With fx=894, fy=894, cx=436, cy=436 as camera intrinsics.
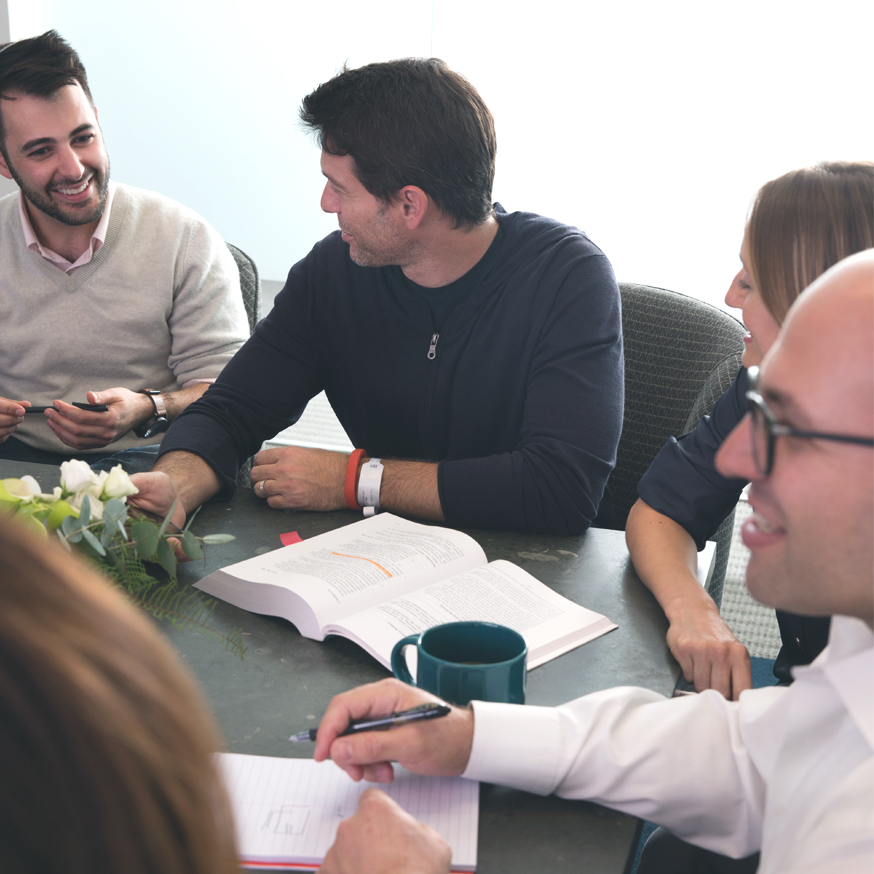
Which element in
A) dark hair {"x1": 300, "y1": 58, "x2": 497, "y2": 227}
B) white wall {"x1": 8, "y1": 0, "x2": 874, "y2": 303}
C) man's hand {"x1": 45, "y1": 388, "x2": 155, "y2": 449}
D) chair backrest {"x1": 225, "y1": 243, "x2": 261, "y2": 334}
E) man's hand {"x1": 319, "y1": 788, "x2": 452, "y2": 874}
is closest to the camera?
man's hand {"x1": 319, "y1": 788, "x2": 452, "y2": 874}

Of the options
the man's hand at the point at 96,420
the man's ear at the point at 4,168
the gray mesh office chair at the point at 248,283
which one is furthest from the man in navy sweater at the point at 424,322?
the man's ear at the point at 4,168

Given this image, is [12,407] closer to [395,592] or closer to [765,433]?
[395,592]

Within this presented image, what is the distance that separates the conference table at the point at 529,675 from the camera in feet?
2.44

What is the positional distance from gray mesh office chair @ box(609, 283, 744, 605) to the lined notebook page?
1.01 meters

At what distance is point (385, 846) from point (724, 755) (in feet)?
1.18

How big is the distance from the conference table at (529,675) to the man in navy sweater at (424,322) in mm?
156

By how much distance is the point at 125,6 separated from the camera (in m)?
3.26

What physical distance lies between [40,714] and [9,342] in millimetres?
2031

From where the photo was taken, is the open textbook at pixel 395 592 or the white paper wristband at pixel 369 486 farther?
the white paper wristband at pixel 369 486

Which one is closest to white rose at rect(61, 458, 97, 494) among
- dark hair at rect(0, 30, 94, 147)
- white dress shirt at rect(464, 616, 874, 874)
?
white dress shirt at rect(464, 616, 874, 874)

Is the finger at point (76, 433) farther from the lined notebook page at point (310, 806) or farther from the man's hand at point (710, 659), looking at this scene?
the man's hand at point (710, 659)

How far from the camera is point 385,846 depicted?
0.68 meters

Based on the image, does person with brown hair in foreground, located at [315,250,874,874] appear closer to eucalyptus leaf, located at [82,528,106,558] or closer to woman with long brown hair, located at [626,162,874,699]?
woman with long brown hair, located at [626,162,874,699]

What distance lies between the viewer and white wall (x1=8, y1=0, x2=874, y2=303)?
9.18 feet
